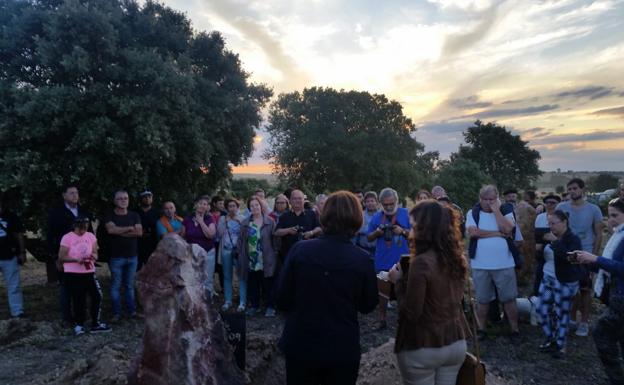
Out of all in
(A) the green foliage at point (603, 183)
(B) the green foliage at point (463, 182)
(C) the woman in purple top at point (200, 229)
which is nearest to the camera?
(C) the woman in purple top at point (200, 229)

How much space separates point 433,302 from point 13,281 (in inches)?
310

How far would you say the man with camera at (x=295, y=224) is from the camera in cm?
782

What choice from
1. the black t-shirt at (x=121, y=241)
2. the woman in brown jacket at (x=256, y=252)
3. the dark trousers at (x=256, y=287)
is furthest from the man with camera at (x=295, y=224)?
the black t-shirt at (x=121, y=241)

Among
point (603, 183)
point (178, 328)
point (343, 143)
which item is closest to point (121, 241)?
point (178, 328)

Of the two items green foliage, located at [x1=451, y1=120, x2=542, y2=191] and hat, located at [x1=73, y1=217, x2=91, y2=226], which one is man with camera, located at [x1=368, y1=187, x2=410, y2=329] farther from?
green foliage, located at [x1=451, y1=120, x2=542, y2=191]

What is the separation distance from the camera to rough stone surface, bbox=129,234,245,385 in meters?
3.93

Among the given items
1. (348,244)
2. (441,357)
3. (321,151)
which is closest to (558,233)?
(441,357)

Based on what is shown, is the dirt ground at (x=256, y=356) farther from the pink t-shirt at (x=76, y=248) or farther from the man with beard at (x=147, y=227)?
the man with beard at (x=147, y=227)

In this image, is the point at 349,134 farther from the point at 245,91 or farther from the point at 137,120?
the point at 137,120

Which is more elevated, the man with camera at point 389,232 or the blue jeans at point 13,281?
the man with camera at point 389,232

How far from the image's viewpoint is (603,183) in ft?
133

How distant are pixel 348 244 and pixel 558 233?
4378 mm

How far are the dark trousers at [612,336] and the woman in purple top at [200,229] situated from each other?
6285 millimetres

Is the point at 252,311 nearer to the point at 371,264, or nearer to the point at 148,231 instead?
the point at 148,231
